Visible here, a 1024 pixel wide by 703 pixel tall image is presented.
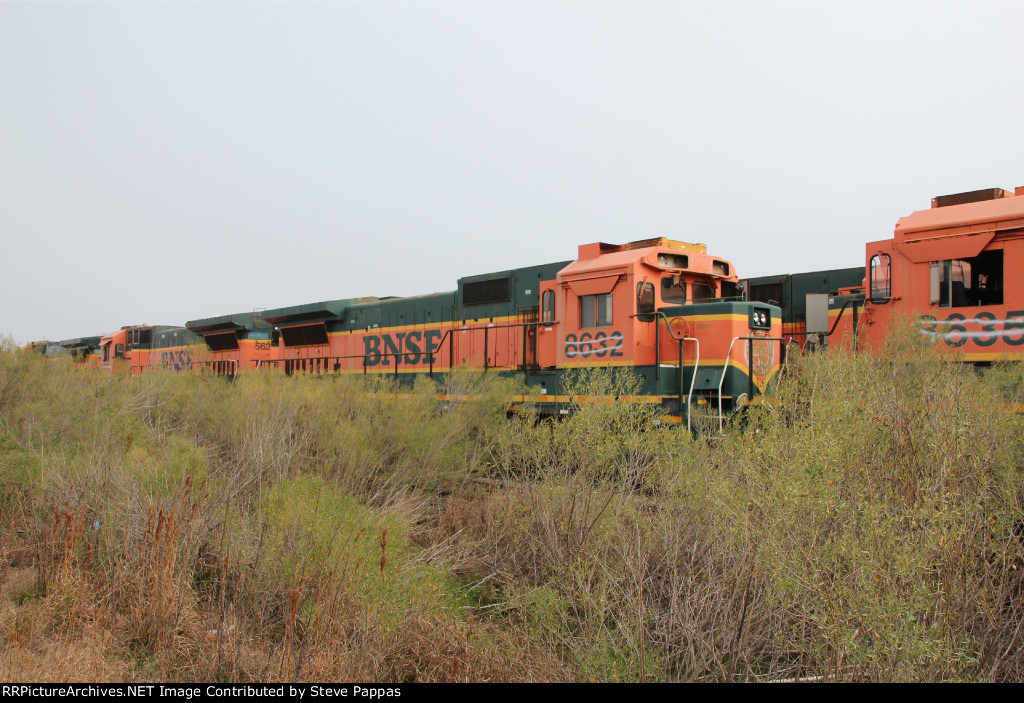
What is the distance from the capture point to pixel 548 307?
10.3 meters

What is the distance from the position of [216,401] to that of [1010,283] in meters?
11.9

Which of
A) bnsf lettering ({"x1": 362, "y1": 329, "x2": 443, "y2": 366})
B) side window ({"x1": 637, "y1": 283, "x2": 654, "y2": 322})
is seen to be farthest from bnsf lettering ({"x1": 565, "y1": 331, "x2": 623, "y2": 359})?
bnsf lettering ({"x1": 362, "y1": 329, "x2": 443, "y2": 366})

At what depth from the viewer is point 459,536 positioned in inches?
268

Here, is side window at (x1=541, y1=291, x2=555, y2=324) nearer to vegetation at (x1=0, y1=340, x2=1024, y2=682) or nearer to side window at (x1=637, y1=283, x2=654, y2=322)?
side window at (x1=637, y1=283, x2=654, y2=322)

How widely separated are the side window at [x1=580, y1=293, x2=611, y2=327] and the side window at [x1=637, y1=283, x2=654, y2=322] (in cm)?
47

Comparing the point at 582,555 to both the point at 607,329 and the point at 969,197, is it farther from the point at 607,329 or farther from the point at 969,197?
the point at 969,197

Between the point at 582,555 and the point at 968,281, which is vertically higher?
the point at 968,281

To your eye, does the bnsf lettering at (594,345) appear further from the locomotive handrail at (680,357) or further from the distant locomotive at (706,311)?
the locomotive handrail at (680,357)

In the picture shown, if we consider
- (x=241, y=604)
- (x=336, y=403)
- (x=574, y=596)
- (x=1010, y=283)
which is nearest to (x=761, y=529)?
(x=574, y=596)

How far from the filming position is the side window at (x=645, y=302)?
903 centimetres

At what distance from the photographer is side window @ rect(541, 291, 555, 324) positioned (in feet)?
33.6

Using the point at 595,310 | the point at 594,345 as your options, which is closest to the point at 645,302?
the point at 595,310

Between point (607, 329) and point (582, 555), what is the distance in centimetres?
467
